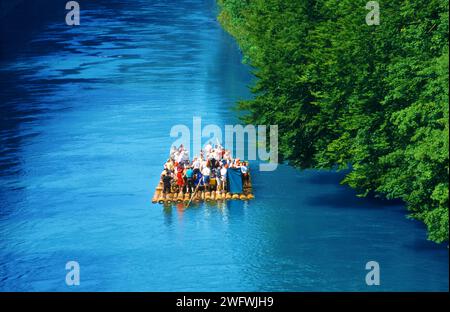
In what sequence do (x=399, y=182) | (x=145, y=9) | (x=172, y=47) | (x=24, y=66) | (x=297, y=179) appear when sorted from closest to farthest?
(x=399, y=182), (x=297, y=179), (x=24, y=66), (x=172, y=47), (x=145, y=9)

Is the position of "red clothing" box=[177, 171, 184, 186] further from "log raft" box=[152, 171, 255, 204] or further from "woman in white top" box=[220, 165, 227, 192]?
"woman in white top" box=[220, 165, 227, 192]

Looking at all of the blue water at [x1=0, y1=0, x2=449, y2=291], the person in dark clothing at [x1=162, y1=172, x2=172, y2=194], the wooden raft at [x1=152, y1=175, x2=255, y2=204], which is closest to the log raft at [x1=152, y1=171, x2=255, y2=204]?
the wooden raft at [x1=152, y1=175, x2=255, y2=204]

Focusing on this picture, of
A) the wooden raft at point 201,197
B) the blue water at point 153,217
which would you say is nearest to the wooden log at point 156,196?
the wooden raft at point 201,197

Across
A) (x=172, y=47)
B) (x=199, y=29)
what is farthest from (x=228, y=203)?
(x=199, y=29)

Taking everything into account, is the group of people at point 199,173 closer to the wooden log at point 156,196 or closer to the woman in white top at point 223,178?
the woman in white top at point 223,178

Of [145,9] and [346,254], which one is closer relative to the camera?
[346,254]

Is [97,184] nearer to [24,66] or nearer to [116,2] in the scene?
[24,66]

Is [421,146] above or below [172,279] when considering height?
above

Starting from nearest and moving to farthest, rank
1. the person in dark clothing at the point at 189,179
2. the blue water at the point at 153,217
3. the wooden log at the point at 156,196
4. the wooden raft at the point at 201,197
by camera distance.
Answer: the blue water at the point at 153,217, the person in dark clothing at the point at 189,179, the wooden raft at the point at 201,197, the wooden log at the point at 156,196
